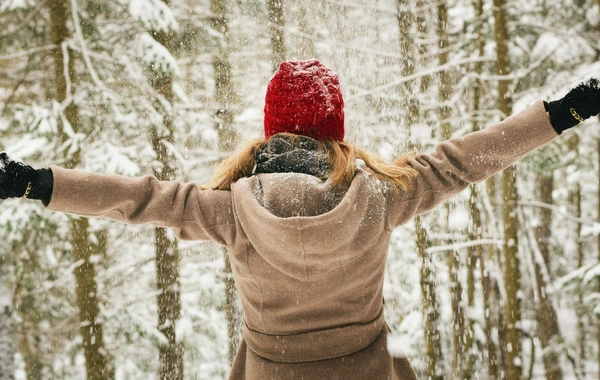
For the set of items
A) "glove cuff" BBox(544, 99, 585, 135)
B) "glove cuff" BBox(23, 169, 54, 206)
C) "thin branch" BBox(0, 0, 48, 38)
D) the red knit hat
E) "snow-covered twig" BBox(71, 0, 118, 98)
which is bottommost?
"glove cuff" BBox(23, 169, 54, 206)

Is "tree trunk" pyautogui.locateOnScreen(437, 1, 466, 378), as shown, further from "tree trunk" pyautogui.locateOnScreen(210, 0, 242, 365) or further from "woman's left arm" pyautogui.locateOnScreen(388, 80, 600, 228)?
"woman's left arm" pyautogui.locateOnScreen(388, 80, 600, 228)

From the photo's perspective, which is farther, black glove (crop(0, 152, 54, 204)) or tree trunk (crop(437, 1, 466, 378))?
tree trunk (crop(437, 1, 466, 378))

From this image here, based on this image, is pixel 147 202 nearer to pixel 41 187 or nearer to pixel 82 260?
pixel 41 187

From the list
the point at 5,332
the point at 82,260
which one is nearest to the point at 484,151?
the point at 82,260

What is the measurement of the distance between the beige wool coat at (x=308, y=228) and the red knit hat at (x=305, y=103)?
259mm

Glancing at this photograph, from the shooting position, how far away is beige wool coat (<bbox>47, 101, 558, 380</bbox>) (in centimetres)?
165

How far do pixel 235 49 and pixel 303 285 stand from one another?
24.2 ft

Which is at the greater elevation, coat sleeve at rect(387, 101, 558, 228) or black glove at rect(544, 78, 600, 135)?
black glove at rect(544, 78, 600, 135)

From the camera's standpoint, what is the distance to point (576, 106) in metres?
1.85

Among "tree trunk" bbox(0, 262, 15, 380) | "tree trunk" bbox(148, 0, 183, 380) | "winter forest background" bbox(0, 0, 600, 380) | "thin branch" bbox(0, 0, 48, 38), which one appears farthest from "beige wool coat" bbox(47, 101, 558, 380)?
"thin branch" bbox(0, 0, 48, 38)

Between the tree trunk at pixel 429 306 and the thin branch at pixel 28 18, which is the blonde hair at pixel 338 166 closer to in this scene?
the tree trunk at pixel 429 306

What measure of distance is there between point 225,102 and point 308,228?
7190 millimetres

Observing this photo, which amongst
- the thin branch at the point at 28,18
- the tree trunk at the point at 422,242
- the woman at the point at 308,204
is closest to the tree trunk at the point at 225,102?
the thin branch at the point at 28,18

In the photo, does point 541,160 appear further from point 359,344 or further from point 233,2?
point 359,344
